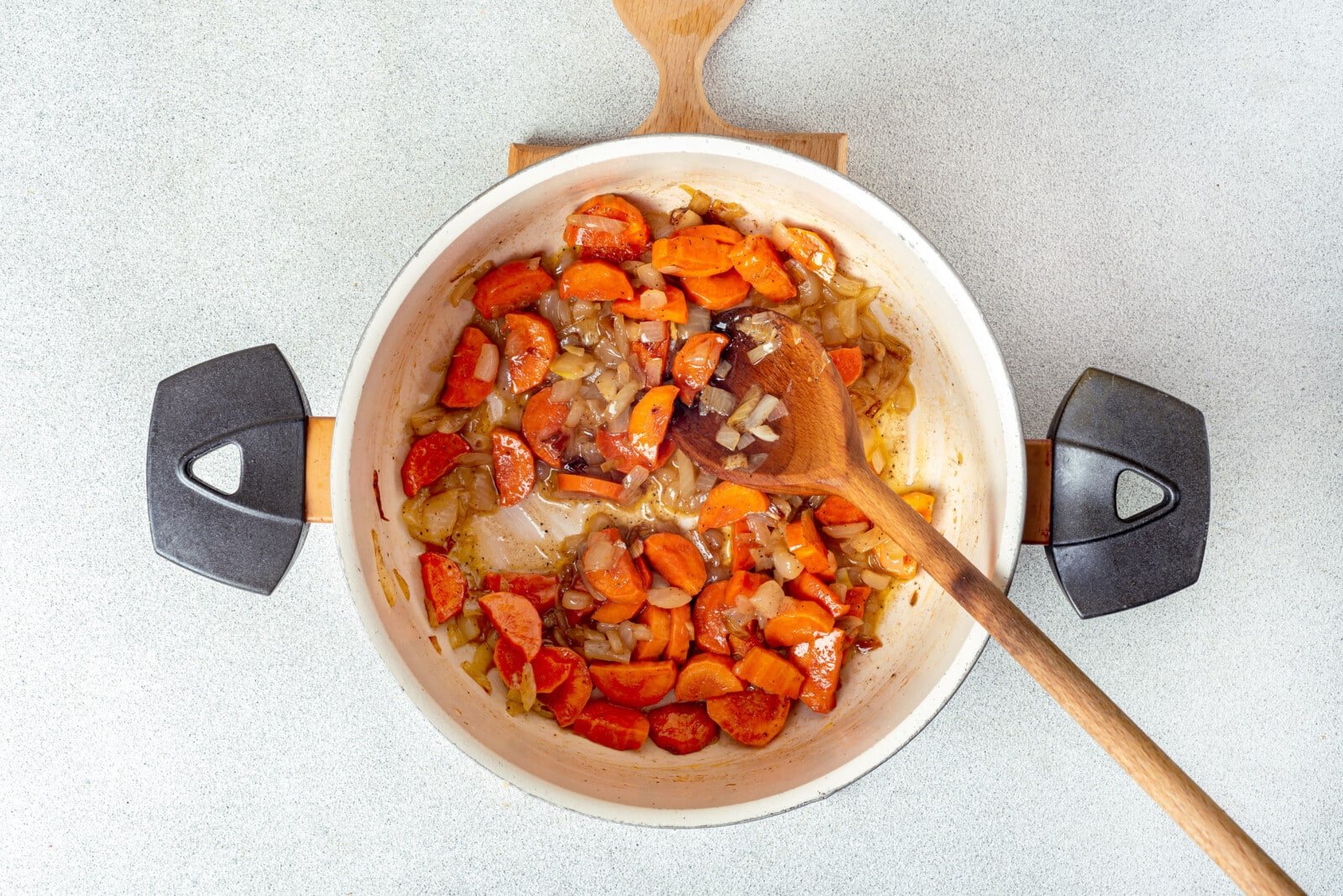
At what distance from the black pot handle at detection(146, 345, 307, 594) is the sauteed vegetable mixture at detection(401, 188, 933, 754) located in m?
0.20

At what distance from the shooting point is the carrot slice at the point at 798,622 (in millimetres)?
1446

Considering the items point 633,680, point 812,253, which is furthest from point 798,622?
point 812,253

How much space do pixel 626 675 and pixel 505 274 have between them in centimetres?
70

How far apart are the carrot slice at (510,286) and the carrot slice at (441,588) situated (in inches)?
16.7

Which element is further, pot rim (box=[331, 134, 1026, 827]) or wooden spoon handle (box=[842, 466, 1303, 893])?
pot rim (box=[331, 134, 1026, 827])

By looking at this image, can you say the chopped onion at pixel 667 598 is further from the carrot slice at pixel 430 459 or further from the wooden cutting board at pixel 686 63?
the wooden cutting board at pixel 686 63

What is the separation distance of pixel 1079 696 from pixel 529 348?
97 centimetres

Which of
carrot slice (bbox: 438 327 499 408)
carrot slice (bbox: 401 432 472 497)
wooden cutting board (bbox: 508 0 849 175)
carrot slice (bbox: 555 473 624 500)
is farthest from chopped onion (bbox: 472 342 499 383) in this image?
wooden cutting board (bbox: 508 0 849 175)

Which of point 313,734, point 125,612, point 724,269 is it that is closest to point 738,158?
point 724,269

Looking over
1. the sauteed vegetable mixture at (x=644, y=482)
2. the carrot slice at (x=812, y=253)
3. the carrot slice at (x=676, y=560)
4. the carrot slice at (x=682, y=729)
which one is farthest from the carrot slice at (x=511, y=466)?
the carrot slice at (x=812, y=253)

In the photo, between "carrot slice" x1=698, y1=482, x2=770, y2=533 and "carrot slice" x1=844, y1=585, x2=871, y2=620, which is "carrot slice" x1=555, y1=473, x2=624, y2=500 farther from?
"carrot slice" x1=844, y1=585, x2=871, y2=620

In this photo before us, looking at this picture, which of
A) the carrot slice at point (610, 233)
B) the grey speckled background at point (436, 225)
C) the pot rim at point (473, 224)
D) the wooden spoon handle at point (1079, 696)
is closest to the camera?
the wooden spoon handle at point (1079, 696)

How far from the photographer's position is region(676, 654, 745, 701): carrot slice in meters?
1.45

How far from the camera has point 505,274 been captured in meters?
1.44
